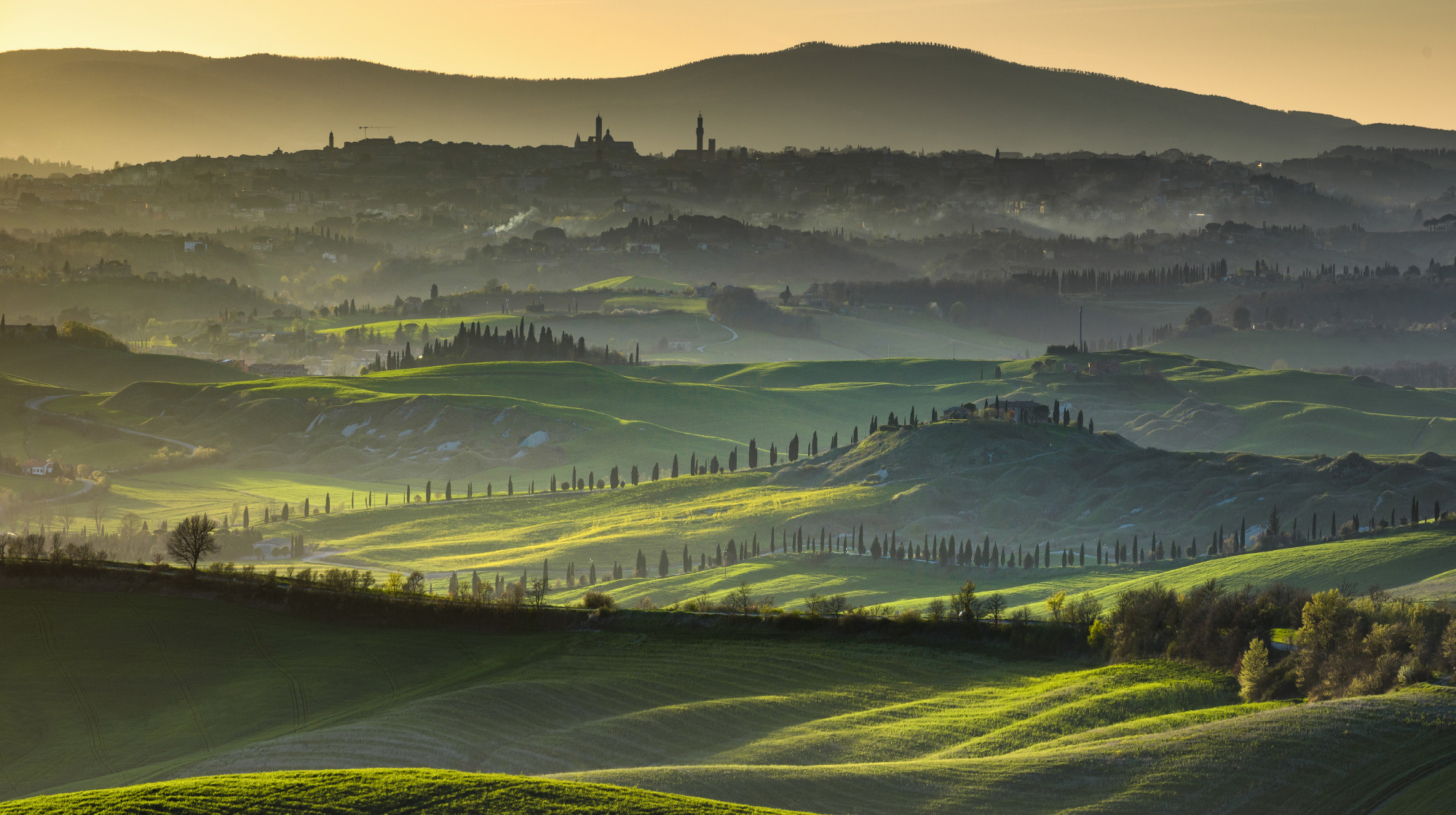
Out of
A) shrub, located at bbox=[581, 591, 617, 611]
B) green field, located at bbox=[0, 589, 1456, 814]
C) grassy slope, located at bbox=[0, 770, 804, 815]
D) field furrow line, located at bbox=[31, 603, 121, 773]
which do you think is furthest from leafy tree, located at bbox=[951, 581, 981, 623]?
field furrow line, located at bbox=[31, 603, 121, 773]

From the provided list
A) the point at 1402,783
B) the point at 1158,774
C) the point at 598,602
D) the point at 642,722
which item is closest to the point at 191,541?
the point at 598,602

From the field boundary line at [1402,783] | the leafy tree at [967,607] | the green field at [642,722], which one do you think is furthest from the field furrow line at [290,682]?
the field boundary line at [1402,783]

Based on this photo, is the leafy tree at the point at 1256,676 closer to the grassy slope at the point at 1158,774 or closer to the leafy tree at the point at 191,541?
the grassy slope at the point at 1158,774

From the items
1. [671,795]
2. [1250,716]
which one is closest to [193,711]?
[671,795]

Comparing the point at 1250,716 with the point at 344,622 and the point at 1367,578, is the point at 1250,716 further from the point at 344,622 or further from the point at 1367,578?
the point at 1367,578

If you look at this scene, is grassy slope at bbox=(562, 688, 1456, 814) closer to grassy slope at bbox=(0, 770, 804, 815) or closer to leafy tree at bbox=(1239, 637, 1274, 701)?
grassy slope at bbox=(0, 770, 804, 815)
